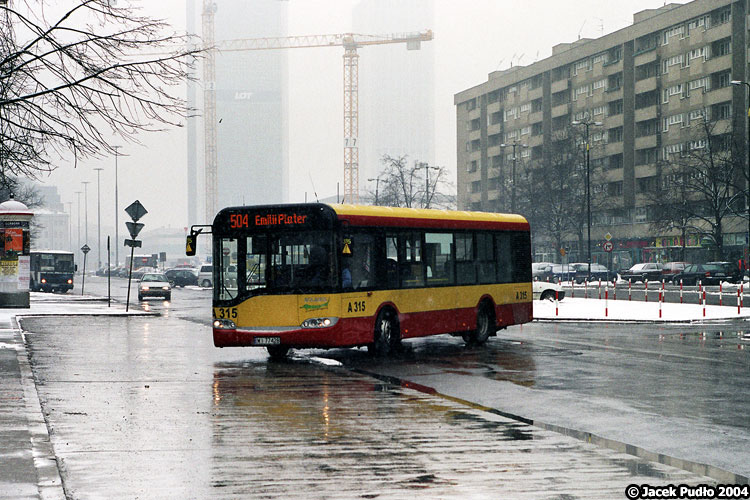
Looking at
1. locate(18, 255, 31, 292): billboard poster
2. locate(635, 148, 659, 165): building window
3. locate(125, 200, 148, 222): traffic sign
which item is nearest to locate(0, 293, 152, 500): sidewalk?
locate(125, 200, 148, 222): traffic sign

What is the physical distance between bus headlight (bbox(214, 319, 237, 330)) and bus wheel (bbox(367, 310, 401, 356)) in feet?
8.19

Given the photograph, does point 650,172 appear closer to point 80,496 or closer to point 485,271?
point 485,271

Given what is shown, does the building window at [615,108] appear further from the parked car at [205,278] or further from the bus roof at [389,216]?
the bus roof at [389,216]

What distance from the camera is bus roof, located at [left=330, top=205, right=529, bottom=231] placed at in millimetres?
18562

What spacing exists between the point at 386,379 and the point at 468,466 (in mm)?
6932

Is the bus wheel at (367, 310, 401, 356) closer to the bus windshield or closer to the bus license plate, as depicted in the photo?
the bus windshield

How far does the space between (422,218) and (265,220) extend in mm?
3462

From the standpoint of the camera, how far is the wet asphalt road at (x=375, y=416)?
25.8ft

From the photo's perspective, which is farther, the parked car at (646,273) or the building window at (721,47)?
the building window at (721,47)

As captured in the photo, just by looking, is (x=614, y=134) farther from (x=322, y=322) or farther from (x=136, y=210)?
(x=322, y=322)

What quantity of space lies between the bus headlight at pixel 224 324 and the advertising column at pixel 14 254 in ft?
62.5

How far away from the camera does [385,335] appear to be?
19.1 metres

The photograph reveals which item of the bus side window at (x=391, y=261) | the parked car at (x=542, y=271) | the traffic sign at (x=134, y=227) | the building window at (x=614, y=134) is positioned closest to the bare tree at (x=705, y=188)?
the parked car at (x=542, y=271)

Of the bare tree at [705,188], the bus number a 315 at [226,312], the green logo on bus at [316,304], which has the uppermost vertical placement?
the bare tree at [705,188]
